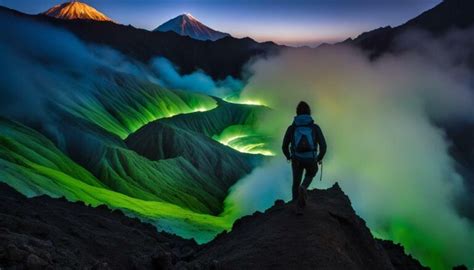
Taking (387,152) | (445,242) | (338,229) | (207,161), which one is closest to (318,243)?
(338,229)

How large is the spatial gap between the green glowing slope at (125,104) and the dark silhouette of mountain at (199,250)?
68.3 metres

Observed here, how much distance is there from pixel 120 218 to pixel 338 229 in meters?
7.10

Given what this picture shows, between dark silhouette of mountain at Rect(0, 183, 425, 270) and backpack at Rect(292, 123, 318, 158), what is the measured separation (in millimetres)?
1335

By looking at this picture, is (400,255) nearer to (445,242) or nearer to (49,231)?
(49,231)

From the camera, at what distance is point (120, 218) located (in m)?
14.6

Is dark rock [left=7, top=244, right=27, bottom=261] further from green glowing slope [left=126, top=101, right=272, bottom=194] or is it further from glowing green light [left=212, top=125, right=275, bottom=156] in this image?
glowing green light [left=212, top=125, right=275, bottom=156]

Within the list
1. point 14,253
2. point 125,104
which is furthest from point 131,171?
point 14,253

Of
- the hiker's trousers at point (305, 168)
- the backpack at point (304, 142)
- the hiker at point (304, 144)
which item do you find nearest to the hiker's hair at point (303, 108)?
the hiker at point (304, 144)

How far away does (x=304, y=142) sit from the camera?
395 inches

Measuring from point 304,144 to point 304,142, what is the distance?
0.04 meters

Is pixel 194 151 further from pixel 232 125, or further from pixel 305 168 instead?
pixel 305 168

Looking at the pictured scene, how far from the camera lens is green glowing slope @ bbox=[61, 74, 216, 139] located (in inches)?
3469

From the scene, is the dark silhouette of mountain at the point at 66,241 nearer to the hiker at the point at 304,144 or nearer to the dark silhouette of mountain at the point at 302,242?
the dark silhouette of mountain at the point at 302,242

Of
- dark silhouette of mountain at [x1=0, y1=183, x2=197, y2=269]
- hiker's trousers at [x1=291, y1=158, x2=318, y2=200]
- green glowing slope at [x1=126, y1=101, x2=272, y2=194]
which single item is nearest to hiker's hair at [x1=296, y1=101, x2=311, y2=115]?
hiker's trousers at [x1=291, y1=158, x2=318, y2=200]
